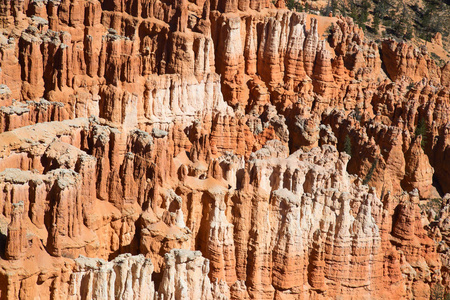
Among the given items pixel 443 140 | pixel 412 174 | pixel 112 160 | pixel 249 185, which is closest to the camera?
pixel 112 160

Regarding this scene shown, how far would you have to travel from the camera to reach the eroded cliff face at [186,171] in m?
43.1

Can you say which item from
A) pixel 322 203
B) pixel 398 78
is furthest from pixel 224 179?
pixel 398 78

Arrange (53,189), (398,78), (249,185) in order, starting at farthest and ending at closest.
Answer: (398,78) → (249,185) → (53,189)

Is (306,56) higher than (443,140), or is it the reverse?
(306,56)

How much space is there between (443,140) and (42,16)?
36.7 meters

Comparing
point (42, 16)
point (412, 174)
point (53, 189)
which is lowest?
point (412, 174)

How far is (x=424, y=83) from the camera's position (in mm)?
86625

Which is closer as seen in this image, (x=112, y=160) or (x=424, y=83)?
(x=112, y=160)

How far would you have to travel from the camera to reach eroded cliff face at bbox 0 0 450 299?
43.1m

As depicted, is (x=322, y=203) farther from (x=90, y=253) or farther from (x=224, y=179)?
(x=90, y=253)

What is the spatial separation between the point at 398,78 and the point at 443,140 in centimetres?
1154

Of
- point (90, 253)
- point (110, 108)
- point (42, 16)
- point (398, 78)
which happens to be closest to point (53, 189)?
point (90, 253)

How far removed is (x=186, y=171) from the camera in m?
53.2

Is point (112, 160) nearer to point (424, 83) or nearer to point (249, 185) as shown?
point (249, 185)
